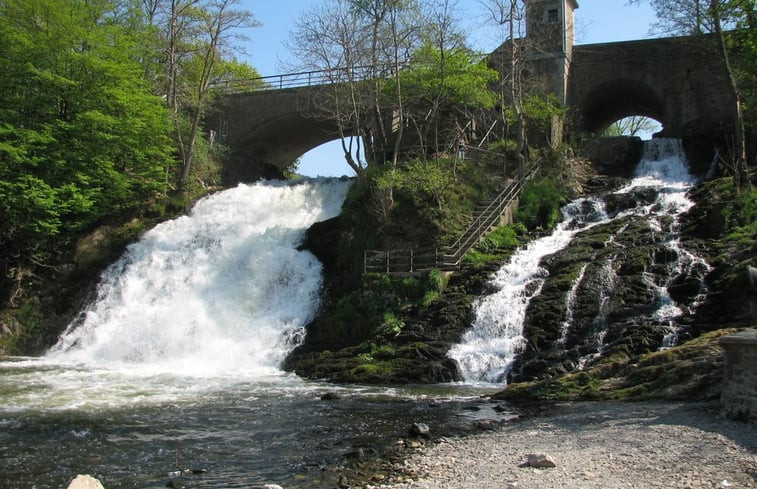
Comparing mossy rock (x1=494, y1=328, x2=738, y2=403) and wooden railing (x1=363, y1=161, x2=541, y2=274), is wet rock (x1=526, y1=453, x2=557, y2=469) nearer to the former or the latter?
mossy rock (x1=494, y1=328, x2=738, y2=403)

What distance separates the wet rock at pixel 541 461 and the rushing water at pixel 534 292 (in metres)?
7.28

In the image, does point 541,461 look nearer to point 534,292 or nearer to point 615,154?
point 534,292

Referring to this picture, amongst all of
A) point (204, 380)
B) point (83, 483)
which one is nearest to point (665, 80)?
point (204, 380)

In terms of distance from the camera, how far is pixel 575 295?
645 inches

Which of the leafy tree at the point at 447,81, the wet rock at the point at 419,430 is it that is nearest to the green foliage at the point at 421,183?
the leafy tree at the point at 447,81

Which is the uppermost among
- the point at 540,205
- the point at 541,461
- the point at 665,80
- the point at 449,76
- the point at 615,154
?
the point at 665,80

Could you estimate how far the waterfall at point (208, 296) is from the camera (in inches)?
754

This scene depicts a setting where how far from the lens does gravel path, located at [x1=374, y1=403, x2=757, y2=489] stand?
6.56 metres

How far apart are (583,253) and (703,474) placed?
493 inches

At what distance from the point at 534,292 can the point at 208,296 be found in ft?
34.0

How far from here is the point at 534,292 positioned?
56.1ft

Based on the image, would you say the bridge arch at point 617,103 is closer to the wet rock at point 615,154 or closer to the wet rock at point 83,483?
the wet rock at point 615,154

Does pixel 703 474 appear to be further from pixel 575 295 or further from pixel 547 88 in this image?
pixel 547 88

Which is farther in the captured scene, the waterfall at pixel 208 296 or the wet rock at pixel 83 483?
the waterfall at pixel 208 296
